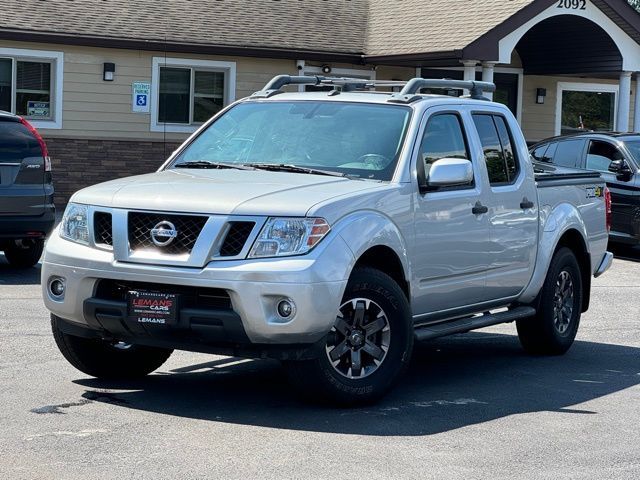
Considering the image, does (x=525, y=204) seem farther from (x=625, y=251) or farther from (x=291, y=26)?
(x=291, y=26)

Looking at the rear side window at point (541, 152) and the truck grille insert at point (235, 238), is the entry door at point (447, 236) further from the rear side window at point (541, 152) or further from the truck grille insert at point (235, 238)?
the rear side window at point (541, 152)

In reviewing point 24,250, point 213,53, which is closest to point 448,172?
point 24,250

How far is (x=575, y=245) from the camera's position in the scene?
10391 mm

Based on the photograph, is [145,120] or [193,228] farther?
[145,120]

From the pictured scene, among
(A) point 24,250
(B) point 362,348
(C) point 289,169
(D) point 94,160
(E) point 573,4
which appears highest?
(E) point 573,4

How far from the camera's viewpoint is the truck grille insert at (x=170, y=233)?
7148 millimetres

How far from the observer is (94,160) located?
22.4 meters

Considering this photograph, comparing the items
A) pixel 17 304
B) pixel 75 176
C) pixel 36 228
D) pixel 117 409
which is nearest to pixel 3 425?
pixel 117 409

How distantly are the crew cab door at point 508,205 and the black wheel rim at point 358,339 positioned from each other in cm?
154

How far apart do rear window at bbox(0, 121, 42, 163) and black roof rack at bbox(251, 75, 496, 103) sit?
4.77 m

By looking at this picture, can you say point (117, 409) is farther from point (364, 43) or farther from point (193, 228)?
point (364, 43)

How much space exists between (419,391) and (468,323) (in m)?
0.68

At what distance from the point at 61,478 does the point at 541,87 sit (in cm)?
2255

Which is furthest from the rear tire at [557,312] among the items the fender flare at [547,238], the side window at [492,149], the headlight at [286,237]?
the headlight at [286,237]
